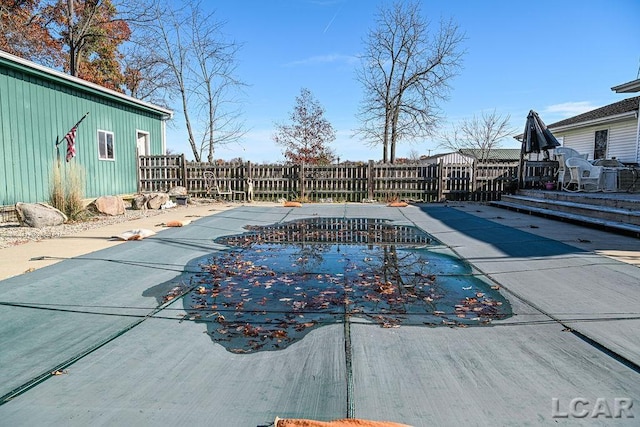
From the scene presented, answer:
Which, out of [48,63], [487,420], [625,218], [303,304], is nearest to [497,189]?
[625,218]

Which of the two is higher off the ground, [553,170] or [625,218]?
[553,170]

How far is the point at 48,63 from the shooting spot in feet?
61.7

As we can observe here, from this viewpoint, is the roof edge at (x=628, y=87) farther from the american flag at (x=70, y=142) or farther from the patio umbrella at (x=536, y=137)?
the american flag at (x=70, y=142)

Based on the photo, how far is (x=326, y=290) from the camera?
3.52m

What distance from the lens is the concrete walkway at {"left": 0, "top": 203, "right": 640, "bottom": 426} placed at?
1731 millimetres

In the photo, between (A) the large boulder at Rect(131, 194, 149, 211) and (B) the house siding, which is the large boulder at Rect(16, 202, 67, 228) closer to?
(A) the large boulder at Rect(131, 194, 149, 211)

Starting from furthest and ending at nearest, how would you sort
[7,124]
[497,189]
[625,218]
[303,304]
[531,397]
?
[497,189] → [7,124] → [625,218] → [303,304] → [531,397]

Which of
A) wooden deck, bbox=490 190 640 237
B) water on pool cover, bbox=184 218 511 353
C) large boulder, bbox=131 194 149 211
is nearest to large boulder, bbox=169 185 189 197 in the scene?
large boulder, bbox=131 194 149 211

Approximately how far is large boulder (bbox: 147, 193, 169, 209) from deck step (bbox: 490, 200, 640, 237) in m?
9.48

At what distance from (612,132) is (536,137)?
210 inches

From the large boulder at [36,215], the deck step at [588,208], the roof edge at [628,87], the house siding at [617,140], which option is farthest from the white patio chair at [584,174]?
the large boulder at [36,215]

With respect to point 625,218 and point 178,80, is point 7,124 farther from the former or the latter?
point 178,80

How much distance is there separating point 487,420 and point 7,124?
9503 mm

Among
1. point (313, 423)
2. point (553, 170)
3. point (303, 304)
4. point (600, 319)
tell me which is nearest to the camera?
point (313, 423)
